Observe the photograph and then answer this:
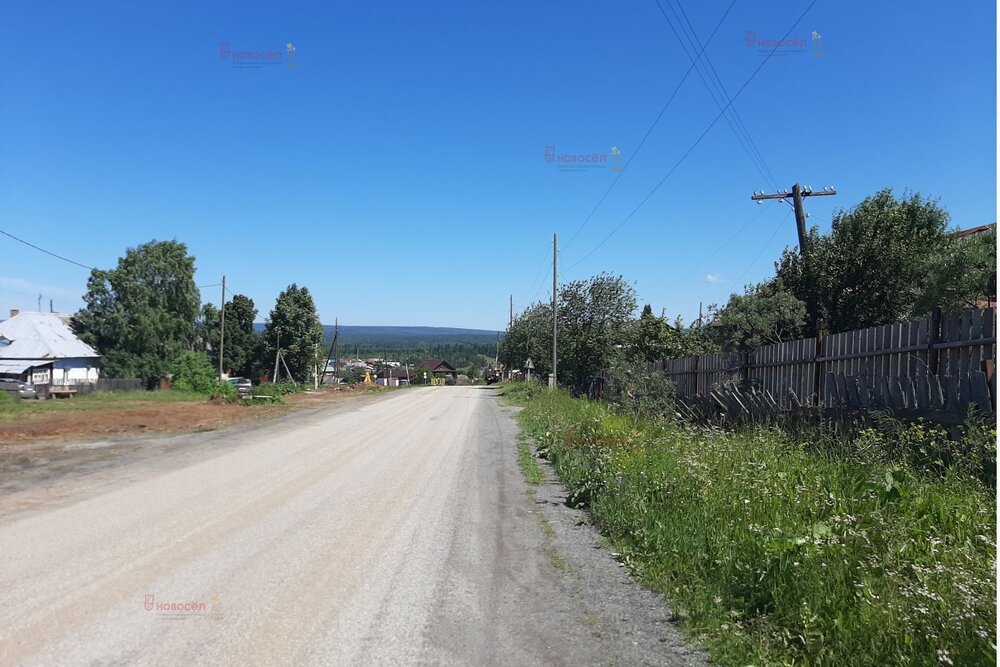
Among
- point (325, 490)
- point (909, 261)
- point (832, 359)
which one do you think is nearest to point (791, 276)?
point (909, 261)

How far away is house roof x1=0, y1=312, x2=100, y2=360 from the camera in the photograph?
5119 cm

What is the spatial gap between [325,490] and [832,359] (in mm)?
7195

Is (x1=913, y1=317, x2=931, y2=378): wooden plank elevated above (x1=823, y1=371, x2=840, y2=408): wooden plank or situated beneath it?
elevated above

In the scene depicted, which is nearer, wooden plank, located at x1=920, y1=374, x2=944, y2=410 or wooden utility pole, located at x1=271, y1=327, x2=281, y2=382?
wooden plank, located at x1=920, y1=374, x2=944, y2=410

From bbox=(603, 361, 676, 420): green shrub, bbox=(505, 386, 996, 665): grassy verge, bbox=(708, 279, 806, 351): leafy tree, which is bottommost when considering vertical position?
bbox=(505, 386, 996, 665): grassy verge

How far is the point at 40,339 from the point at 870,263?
56411 millimetres

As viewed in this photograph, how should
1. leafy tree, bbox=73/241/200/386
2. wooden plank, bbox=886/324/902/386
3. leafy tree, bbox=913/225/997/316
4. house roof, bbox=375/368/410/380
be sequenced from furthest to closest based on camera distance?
house roof, bbox=375/368/410/380, leafy tree, bbox=73/241/200/386, leafy tree, bbox=913/225/997/316, wooden plank, bbox=886/324/902/386

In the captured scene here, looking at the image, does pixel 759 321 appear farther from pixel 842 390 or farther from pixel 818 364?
pixel 842 390

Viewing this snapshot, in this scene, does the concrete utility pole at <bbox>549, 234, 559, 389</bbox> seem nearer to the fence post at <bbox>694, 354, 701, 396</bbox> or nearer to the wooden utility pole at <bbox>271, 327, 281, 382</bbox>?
the fence post at <bbox>694, 354, 701, 396</bbox>

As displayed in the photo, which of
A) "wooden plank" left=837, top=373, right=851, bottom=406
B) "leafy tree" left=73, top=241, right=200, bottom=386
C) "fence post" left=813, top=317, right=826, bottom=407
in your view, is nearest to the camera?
"wooden plank" left=837, top=373, right=851, bottom=406

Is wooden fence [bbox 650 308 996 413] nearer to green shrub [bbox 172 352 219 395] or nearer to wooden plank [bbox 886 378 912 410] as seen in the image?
wooden plank [bbox 886 378 912 410]

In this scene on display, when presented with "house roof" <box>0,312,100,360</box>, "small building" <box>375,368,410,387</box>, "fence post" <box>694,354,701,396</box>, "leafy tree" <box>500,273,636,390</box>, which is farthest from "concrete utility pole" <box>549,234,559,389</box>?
"small building" <box>375,368,410,387</box>

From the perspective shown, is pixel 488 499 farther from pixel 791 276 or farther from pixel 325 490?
pixel 791 276

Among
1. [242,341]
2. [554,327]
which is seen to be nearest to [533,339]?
[554,327]
